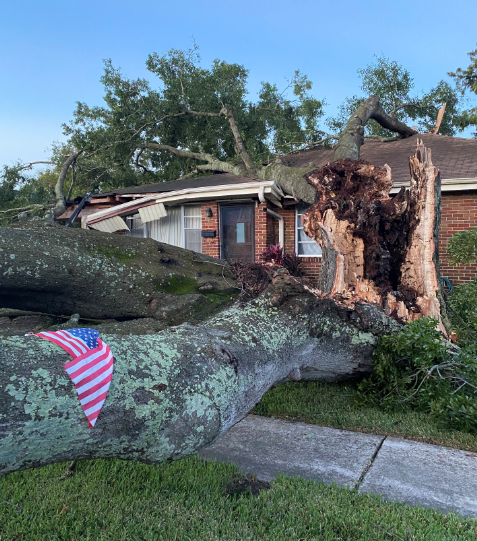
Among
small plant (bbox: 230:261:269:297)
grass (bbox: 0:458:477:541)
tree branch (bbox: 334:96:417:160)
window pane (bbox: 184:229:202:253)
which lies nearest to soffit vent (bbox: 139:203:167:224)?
window pane (bbox: 184:229:202:253)

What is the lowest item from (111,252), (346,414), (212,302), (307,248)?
(346,414)

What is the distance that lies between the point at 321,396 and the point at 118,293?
2517 millimetres

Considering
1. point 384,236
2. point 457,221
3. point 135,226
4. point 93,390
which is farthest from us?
point 135,226

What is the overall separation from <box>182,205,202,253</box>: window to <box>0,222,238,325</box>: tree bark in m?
7.29

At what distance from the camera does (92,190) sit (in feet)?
59.0

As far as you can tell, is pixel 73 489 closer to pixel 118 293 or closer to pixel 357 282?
pixel 118 293

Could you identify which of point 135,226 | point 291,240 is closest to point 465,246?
point 291,240

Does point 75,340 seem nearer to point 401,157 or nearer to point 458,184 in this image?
point 458,184

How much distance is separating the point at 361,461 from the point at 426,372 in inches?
47.4

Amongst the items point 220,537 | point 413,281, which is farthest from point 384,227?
point 220,537

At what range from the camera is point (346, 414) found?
4367 millimetres

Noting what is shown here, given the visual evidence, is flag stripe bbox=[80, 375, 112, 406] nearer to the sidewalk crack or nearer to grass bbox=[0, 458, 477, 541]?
grass bbox=[0, 458, 477, 541]

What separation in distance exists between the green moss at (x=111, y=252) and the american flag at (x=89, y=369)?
1980 mm

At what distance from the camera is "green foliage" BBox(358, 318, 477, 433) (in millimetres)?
4005
